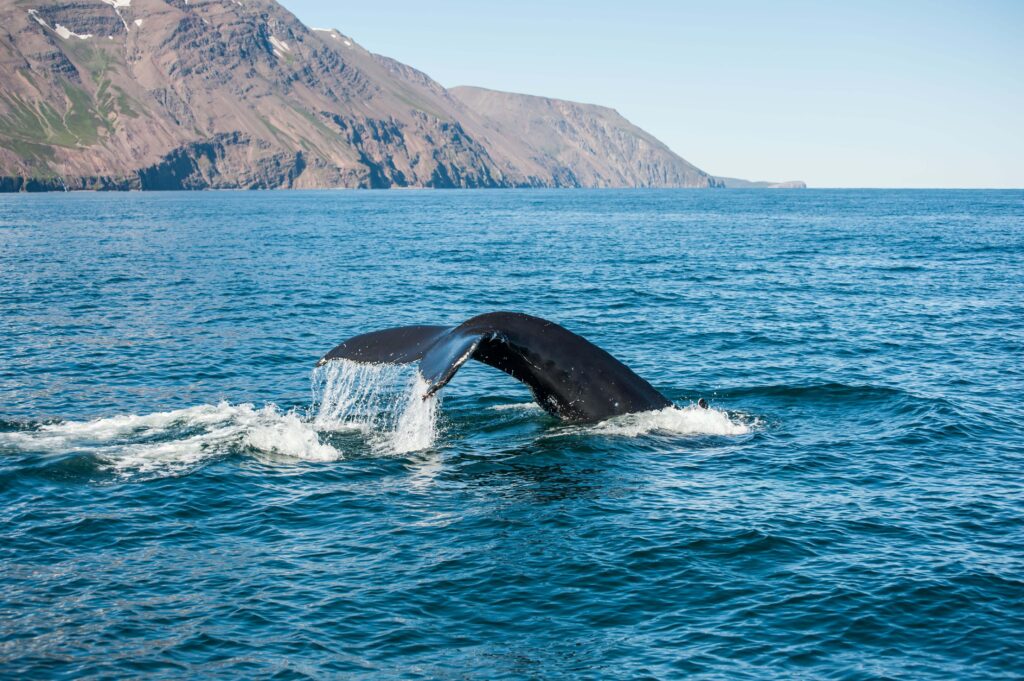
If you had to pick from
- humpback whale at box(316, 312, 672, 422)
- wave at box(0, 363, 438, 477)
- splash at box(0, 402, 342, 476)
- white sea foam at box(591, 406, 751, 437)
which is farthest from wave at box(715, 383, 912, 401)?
splash at box(0, 402, 342, 476)

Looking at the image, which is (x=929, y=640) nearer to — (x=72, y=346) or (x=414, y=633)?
(x=414, y=633)

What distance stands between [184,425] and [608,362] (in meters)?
8.41

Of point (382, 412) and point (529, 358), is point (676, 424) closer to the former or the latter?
point (529, 358)

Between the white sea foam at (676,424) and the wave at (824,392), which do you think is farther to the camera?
the wave at (824,392)

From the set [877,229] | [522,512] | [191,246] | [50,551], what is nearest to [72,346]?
[50,551]

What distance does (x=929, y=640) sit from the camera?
10164 millimetres

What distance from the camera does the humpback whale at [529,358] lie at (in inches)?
542

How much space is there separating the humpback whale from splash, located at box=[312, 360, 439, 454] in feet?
2.46

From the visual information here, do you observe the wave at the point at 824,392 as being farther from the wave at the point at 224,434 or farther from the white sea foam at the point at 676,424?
the wave at the point at 224,434

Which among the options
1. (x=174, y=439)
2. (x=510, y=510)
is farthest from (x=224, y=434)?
(x=510, y=510)

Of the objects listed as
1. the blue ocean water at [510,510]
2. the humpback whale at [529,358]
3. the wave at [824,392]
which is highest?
the humpback whale at [529,358]

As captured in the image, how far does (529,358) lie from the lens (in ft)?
50.8

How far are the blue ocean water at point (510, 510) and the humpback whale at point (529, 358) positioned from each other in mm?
527

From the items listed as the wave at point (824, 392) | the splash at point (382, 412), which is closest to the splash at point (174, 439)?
the splash at point (382, 412)
